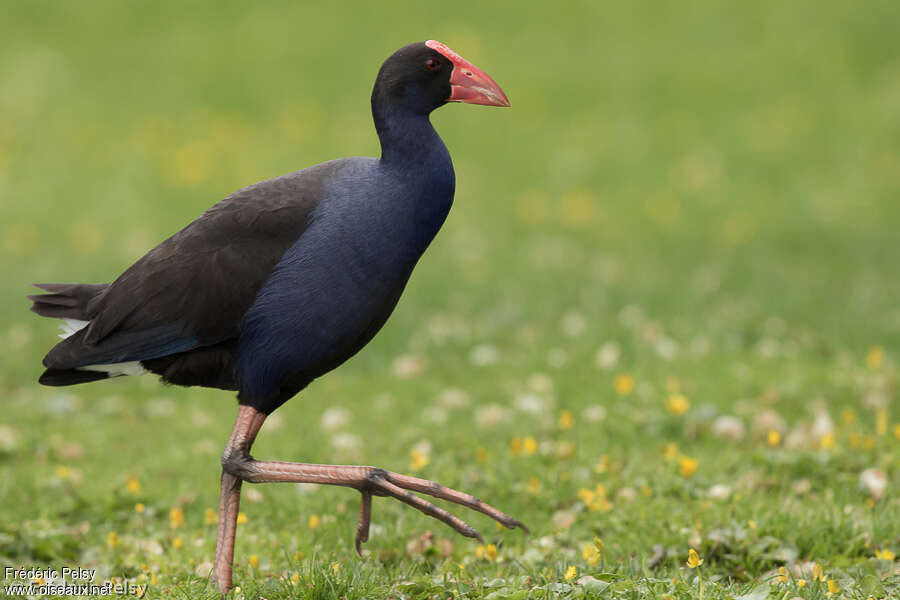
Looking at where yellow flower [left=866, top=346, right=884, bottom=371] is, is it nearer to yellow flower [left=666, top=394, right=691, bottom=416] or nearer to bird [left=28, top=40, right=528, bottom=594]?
yellow flower [left=666, top=394, right=691, bottom=416]

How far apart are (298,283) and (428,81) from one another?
35.8 inches

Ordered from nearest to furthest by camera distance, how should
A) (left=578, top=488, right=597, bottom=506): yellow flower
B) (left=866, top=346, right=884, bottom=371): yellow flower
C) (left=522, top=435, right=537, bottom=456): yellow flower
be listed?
(left=578, top=488, right=597, bottom=506): yellow flower
(left=522, top=435, right=537, bottom=456): yellow flower
(left=866, top=346, right=884, bottom=371): yellow flower

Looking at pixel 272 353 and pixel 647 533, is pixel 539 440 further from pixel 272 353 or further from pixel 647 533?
pixel 272 353

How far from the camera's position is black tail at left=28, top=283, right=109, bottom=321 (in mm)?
4422

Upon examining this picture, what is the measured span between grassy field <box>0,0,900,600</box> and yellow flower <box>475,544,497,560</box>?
0.05 feet

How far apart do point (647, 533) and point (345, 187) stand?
6.37 ft

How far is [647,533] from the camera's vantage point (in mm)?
4492

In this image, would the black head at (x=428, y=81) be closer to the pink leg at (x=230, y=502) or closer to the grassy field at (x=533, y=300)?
the pink leg at (x=230, y=502)

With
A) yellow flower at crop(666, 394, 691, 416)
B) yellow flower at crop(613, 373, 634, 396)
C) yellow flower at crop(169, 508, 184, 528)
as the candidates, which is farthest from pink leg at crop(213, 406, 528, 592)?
yellow flower at crop(613, 373, 634, 396)

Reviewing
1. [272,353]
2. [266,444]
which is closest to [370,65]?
[266,444]

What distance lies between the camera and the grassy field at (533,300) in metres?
4.50

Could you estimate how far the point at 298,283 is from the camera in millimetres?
3852

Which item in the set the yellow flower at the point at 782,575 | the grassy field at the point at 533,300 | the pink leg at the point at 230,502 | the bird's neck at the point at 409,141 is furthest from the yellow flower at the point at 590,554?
the bird's neck at the point at 409,141

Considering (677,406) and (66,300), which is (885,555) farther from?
(66,300)
